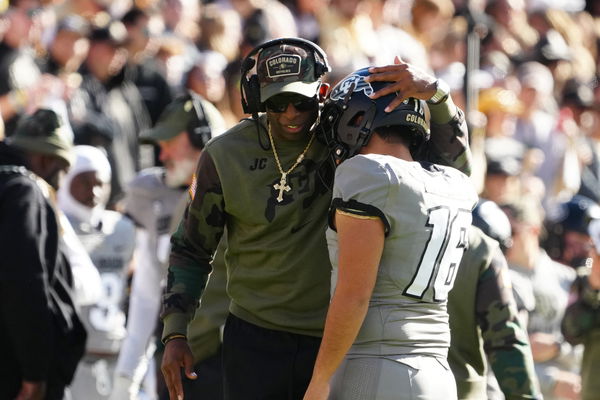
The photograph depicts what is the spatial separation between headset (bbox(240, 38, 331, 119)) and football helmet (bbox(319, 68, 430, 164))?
0.65 ft

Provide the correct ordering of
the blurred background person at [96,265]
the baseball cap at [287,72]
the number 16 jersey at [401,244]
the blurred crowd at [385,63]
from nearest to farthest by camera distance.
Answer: the number 16 jersey at [401,244], the baseball cap at [287,72], the blurred background person at [96,265], the blurred crowd at [385,63]

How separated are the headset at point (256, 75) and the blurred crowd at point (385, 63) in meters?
1.86

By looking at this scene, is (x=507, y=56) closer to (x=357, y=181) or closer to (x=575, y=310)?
(x=575, y=310)

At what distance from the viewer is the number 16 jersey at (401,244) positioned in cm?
413

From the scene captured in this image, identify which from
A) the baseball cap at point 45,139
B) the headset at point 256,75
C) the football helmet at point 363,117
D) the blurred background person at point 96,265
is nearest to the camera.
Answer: the football helmet at point 363,117

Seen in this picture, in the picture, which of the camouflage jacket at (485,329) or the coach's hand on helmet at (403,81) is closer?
the coach's hand on helmet at (403,81)

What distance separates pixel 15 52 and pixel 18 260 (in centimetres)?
396

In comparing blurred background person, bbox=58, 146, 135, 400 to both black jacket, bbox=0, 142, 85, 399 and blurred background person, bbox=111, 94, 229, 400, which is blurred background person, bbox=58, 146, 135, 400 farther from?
black jacket, bbox=0, 142, 85, 399

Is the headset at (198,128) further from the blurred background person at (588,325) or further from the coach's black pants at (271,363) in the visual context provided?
the coach's black pants at (271,363)

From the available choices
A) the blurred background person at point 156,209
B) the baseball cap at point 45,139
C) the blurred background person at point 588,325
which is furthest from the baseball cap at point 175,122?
the blurred background person at point 588,325

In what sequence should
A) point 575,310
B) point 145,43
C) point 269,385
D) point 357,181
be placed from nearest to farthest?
point 357,181
point 269,385
point 575,310
point 145,43

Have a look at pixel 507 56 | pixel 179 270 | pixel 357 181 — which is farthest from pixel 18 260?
pixel 507 56

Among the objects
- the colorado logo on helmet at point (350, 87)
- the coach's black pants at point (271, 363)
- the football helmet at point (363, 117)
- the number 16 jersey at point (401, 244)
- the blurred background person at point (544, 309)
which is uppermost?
the colorado logo on helmet at point (350, 87)

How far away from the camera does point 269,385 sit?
4691 millimetres
